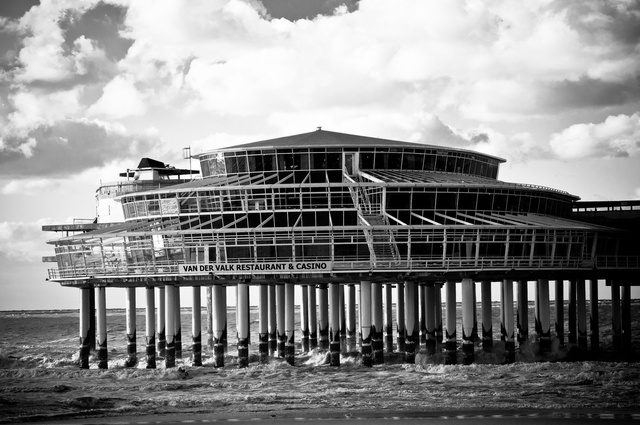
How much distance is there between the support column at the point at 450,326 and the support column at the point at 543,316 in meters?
5.92

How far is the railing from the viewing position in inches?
3219

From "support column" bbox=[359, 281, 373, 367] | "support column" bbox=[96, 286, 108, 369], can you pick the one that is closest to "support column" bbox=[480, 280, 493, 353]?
"support column" bbox=[359, 281, 373, 367]

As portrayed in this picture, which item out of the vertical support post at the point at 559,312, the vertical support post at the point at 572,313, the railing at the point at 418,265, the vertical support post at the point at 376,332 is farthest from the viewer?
the vertical support post at the point at 572,313

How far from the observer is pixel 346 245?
8744cm

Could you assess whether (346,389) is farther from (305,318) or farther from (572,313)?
(305,318)

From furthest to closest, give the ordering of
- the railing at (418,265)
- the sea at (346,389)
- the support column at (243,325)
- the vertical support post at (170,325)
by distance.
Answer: the vertical support post at (170,325)
the support column at (243,325)
the railing at (418,265)
the sea at (346,389)

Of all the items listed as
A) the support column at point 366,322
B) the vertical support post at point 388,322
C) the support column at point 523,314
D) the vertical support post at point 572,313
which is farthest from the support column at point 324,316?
the vertical support post at point 572,313

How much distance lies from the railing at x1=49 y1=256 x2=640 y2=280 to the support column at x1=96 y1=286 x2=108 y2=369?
9.34 feet

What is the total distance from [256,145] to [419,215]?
1503 cm

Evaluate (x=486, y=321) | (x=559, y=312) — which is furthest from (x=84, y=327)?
(x=559, y=312)

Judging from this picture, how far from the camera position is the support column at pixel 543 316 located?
8725 centimetres

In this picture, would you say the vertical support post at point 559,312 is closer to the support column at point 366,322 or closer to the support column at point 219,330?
the support column at point 366,322

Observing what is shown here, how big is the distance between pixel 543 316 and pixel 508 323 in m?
5.33

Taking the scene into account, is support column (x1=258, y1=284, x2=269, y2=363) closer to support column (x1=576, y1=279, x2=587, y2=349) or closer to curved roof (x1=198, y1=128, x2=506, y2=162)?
curved roof (x1=198, y1=128, x2=506, y2=162)
